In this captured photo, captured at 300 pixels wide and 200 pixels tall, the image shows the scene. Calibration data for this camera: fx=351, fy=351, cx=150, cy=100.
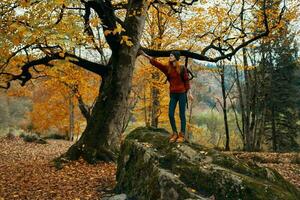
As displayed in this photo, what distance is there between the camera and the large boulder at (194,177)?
6215mm

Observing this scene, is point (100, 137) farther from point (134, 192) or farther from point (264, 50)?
point (264, 50)

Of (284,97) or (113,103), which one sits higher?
(284,97)

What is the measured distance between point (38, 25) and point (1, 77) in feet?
34.3

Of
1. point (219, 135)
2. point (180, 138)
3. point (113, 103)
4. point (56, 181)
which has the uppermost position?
point (113, 103)

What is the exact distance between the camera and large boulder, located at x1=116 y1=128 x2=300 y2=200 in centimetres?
621

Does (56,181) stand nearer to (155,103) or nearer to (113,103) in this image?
(113,103)

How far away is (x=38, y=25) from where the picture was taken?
659 cm

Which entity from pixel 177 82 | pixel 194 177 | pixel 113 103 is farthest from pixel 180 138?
pixel 113 103

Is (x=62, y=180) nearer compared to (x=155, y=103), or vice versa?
(x=62, y=180)

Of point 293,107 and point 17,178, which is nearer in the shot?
point 17,178

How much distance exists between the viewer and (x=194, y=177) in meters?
6.74

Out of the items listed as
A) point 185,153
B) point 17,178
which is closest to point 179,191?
point 185,153

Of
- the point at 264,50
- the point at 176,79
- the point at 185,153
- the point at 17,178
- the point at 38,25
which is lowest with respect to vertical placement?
the point at 17,178

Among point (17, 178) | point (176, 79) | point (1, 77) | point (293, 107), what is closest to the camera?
point (176, 79)
